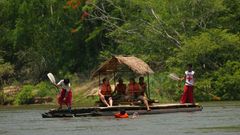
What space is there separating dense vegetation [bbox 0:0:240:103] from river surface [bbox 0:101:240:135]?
1258cm

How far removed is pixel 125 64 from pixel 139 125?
5.45 meters

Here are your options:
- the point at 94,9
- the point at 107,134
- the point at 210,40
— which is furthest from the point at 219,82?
the point at 107,134

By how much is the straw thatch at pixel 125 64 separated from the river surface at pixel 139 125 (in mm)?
1921

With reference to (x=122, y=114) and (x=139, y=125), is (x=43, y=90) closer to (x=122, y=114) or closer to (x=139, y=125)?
(x=122, y=114)

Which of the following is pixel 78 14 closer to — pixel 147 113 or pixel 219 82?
pixel 219 82

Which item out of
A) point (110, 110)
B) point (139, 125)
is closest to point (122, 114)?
point (110, 110)

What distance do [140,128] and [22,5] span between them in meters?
32.5

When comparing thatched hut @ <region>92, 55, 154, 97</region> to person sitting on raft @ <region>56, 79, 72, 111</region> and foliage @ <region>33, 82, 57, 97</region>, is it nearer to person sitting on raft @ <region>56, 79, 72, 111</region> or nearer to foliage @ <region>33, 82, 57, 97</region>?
person sitting on raft @ <region>56, 79, 72, 111</region>

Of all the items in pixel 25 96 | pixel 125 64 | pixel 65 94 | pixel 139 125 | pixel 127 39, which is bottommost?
pixel 139 125

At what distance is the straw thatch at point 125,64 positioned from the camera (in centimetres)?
3062

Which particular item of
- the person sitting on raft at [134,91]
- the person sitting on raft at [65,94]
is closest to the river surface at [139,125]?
the person sitting on raft at [65,94]

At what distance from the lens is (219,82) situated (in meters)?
43.2

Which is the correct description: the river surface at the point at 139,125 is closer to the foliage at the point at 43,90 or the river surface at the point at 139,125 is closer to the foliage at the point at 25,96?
the foliage at the point at 25,96

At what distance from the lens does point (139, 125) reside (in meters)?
25.5
